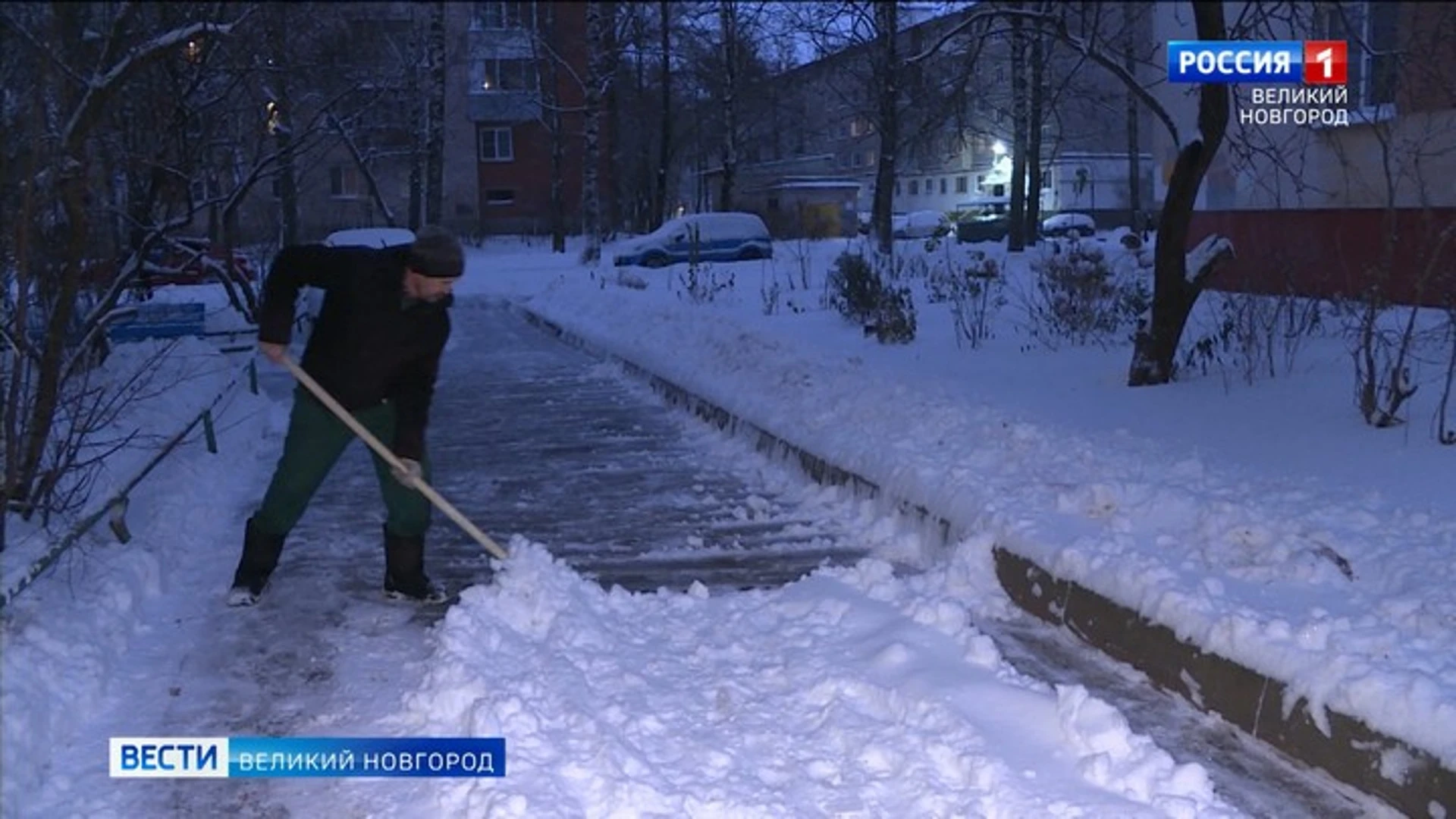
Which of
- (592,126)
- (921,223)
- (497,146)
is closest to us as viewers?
(592,126)

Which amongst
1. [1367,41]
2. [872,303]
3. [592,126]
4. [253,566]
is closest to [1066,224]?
[592,126]

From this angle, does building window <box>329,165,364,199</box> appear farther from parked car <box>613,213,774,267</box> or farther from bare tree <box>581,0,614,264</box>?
parked car <box>613,213,774,267</box>

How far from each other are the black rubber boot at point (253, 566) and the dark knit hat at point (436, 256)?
133 cm

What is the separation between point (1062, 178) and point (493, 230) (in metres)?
23.1

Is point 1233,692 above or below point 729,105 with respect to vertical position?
below

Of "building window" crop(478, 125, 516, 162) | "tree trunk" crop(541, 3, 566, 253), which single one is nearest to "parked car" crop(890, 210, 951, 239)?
"tree trunk" crop(541, 3, 566, 253)

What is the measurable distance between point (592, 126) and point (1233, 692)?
28.0 meters

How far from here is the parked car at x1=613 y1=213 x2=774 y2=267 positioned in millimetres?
31266

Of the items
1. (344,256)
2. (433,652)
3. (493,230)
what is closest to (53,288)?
(344,256)

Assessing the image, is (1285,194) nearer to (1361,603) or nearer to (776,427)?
(776,427)

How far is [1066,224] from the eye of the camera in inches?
1702

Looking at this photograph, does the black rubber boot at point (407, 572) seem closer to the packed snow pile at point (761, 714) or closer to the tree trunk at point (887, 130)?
the packed snow pile at point (761, 714)

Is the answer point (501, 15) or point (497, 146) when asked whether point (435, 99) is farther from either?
point (497, 146)

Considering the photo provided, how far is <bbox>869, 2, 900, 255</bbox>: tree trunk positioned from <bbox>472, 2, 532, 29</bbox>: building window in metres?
17.1
